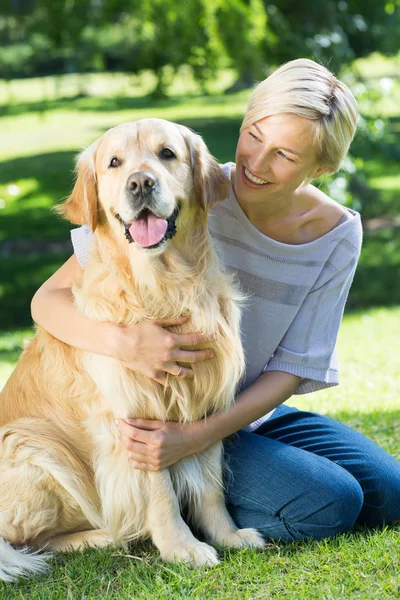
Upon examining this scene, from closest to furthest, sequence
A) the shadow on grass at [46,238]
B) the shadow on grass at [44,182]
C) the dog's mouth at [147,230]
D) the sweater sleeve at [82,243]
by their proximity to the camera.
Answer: the dog's mouth at [147,230] → the sweater sleeve at [82,243] → the shadow on grass at [46,238] → the shadow on grass at [44,182]

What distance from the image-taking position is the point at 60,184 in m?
14.1

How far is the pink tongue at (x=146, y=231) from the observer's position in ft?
8.77

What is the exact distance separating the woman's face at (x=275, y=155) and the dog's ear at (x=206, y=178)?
0.45ft

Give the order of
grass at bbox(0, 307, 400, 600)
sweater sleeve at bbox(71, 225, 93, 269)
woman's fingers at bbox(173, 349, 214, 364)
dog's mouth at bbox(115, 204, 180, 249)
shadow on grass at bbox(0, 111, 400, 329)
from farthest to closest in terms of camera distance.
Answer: shadow on grass at bbox(0, 111, 400, 329) < sweater sleeve at bbox(71, 225, 93, 269) < woman's fingers at bbox(173, 349, 214, 364) < dog's mouth at bbox(115, 204, 180, 249) < grass at bbox(0, 307, 400, 600)

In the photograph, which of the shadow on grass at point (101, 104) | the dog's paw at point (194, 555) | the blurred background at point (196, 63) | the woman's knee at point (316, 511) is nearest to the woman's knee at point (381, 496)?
the woman's knee at point (316, 511)

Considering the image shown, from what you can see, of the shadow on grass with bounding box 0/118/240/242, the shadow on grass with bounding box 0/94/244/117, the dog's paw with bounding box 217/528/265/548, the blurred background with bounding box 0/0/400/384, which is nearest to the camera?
the dog's paw with bounding box 217/528/265/548

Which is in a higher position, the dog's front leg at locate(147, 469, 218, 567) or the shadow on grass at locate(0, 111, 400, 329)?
the dog's front leg at locate(147, 469, 218, 567)

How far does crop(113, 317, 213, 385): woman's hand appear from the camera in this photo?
9.04 feet

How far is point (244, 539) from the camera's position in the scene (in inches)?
115

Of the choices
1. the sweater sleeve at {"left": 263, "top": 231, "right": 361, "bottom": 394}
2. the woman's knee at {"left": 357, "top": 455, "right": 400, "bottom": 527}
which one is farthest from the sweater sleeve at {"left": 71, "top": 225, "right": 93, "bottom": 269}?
the woman's knee at {"left": 357, "top": 455, "right": 400, "bottom": 527}

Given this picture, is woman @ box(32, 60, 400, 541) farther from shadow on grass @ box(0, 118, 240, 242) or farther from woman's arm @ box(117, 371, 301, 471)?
shadow on grass @ box(0, 118, 240, 242)

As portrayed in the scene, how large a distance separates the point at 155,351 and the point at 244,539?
2.56 feet

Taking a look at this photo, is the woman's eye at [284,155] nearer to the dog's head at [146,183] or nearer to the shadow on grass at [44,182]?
the dog's head at [146,183]

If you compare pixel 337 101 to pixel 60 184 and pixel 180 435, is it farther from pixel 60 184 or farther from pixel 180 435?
pixel 60 184
